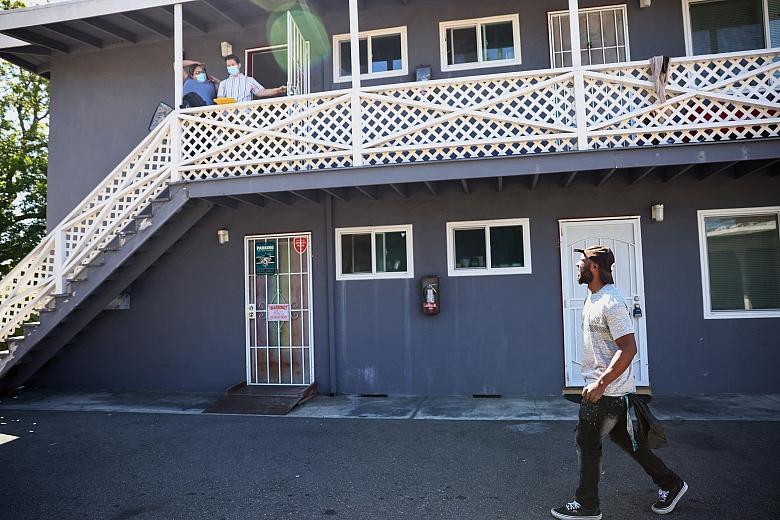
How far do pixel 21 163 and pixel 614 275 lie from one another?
16.8 metres

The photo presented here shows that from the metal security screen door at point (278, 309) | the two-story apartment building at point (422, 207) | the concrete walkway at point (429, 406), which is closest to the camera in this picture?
the concrete walkway at point (429, 406)

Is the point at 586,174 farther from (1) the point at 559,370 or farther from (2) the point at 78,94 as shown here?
(2) the point at 78,94

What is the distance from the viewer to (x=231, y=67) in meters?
8.58

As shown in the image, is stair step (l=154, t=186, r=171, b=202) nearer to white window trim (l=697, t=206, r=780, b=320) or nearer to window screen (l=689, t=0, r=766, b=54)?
white window trim (l=697, t=206, r=780, b=320)

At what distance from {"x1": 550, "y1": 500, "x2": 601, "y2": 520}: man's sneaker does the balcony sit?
4279 millimetres

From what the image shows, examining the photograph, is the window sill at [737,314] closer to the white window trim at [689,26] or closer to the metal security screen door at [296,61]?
the white window trim at [689,26]

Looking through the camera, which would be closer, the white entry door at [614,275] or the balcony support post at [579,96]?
the balcony support post at [579,96]

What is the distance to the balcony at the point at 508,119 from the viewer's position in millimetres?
6637

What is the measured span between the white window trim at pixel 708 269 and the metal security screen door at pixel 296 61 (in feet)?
19.6

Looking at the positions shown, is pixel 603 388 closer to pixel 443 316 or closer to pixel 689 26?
pixel 443 316

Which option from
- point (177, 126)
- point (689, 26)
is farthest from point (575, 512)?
point (689, 26)

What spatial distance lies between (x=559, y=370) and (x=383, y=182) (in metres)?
3.64

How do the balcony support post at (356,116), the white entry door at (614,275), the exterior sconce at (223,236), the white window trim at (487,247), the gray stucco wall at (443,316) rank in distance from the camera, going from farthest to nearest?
the exterior sconce at (223,236) < the white window trim at (487,247) < the white entry door at (614,275) < the gray stucco wall at (443,316) < the balcony support post at (356,116)

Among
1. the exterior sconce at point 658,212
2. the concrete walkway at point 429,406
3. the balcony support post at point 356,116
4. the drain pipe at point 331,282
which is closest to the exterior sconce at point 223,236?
the drain pipe at point 331,282
